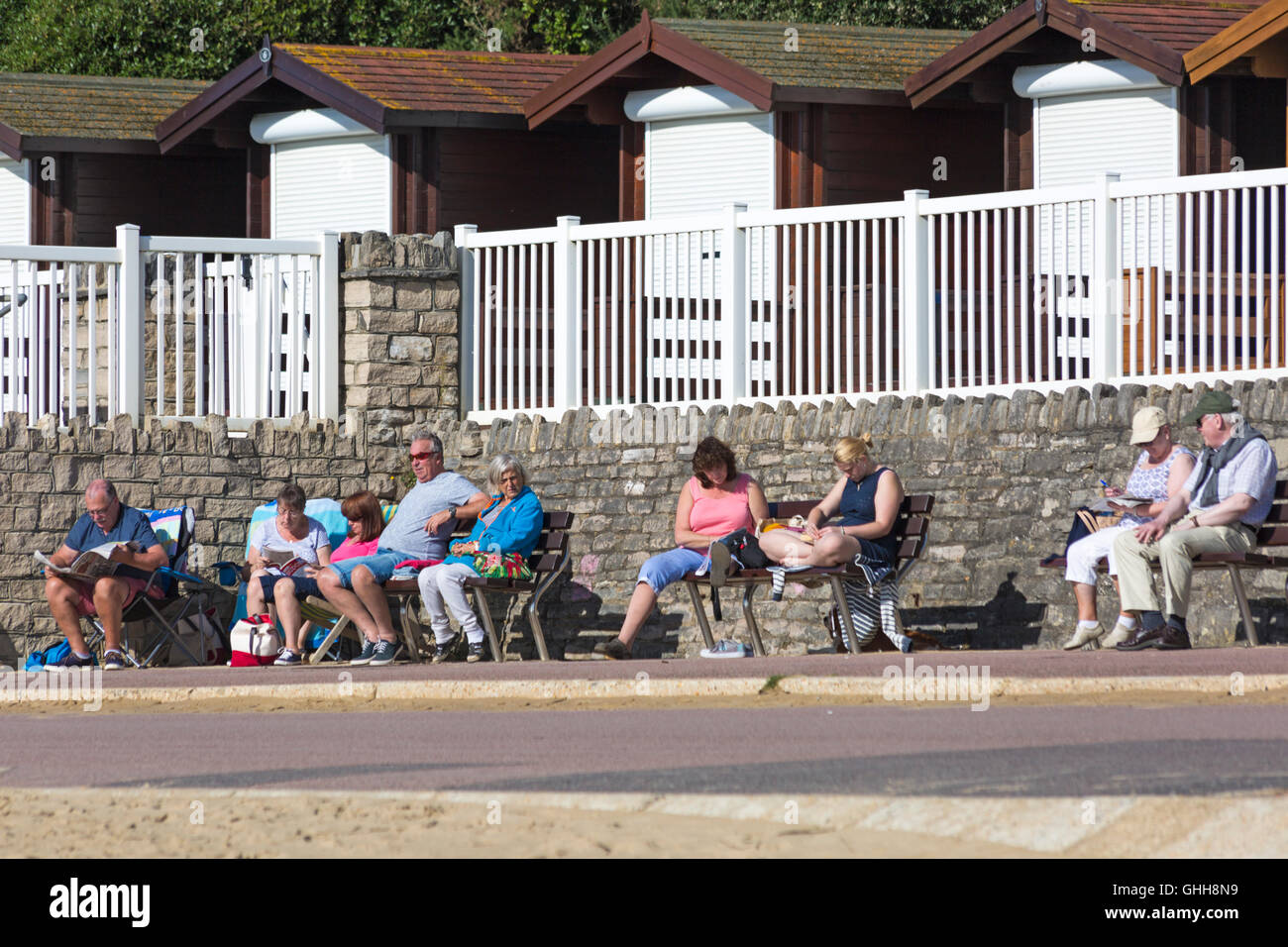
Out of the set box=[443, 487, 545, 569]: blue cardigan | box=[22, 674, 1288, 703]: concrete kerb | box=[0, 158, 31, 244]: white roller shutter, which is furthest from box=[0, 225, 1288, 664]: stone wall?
box=[0, 158, 31, 244]: white roller shutter

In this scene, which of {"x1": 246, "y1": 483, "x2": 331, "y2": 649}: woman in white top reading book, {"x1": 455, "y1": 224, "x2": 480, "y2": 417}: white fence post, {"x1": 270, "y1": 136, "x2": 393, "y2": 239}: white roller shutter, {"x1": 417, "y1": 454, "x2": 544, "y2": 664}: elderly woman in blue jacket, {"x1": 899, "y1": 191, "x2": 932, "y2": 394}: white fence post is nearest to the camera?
{"x1": 417, "y1": 454, "x2": 544, "y2": 664}: elderly woman in blue jacket

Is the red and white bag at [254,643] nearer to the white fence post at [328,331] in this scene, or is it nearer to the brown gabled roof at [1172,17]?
the white fence post at [328,331]

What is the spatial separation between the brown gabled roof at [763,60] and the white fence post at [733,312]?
5396mm

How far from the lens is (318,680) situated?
1085cm

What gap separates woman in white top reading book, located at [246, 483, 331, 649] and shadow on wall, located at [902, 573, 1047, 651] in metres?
3.66

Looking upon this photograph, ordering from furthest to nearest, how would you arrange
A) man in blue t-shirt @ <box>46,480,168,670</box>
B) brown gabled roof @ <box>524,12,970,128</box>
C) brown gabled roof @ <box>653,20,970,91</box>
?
brown gabled roof @ <box>653,20,970,91</box>
brown gabled roof @ <box>524,12,970,128</box>
man in blue t-shirt @ <box>46,480,168,670</box>

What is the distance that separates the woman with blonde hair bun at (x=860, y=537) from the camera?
1148 centimetres

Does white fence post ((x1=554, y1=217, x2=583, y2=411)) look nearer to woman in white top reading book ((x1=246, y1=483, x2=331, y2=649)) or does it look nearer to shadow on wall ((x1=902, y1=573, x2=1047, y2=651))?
woman in white top reading book ((x1=246, y1=483, x2=331, y2=649))

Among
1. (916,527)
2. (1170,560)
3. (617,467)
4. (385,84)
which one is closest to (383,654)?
(617,467)

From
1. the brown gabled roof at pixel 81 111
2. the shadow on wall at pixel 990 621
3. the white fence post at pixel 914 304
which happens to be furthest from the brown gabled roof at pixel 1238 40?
the brown gabled roof at pixel 81 111

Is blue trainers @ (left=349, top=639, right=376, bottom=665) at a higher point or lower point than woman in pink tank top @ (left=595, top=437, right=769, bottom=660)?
lower

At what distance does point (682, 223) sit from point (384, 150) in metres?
7.68

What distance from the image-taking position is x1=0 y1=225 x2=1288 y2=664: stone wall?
12062 mm
